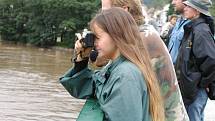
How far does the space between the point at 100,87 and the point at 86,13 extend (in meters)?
54.4

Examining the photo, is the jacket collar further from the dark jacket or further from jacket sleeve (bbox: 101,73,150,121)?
jacket sleeve (bbox: 101,73,150,121)

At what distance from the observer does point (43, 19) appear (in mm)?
60938

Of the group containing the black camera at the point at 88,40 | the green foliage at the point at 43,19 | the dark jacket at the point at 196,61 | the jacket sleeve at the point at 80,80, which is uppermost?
the black camera at the point at 88,40

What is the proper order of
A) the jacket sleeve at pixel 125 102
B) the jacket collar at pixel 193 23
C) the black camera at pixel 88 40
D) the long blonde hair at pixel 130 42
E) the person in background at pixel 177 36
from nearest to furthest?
the jacket sleeve at pixel 125 102, the long blonde hair at pixel 130 42, the black camera at pixel 88 40, the jacket collar at pixel 193 23, the person in background at pixel 177 36

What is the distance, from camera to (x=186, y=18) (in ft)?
16.7

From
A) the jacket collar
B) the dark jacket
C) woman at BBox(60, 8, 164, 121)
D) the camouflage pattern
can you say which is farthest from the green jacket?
the jacket collar

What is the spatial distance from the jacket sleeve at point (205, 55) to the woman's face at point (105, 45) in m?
2.25

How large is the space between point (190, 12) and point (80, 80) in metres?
2.19

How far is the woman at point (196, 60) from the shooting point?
486 centimetres

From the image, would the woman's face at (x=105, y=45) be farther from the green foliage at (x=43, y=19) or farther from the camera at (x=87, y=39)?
the green foliage at (x=43, y=19)

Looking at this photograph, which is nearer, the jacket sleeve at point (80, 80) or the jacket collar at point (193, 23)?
the jacket sleeve at point (80, 80)

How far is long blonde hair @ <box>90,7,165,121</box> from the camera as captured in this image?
8.93 ft

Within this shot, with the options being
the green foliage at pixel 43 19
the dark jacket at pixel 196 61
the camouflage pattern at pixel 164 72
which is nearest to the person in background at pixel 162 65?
the camouflage pattern at pixel 164 72

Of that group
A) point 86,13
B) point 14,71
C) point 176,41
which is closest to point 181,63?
point 176,41
